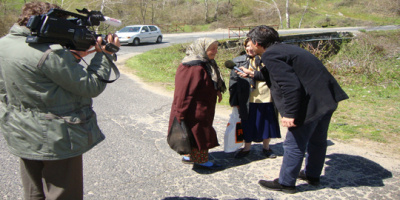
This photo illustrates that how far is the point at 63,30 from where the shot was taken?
2.06 metres

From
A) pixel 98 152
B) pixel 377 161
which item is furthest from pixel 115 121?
pixel 377 161

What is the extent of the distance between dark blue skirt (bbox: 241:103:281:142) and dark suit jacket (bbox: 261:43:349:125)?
3.70ft

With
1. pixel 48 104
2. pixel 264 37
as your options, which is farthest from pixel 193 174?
pixel 48 104

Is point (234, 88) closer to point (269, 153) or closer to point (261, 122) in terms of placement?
point (261, 122)

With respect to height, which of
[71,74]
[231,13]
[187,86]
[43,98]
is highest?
[231,13]

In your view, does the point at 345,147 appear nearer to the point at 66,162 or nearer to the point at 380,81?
the point at 66,162

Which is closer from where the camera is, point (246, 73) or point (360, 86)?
point (246, 73)

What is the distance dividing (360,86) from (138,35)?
52.5 ft

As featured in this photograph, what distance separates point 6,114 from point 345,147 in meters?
4.20

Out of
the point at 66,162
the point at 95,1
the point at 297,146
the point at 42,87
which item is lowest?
the point at 297,146

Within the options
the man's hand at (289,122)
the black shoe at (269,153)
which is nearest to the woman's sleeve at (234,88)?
the black shoe at (269,153)

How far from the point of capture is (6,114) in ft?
7.13

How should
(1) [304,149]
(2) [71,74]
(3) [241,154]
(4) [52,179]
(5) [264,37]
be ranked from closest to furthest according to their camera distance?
(2) [71,74] < (4) [52,179] < (1) [304,149] < (5) [264,37] < (3) [241,154]

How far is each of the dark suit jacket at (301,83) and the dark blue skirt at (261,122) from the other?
1.13 metres
